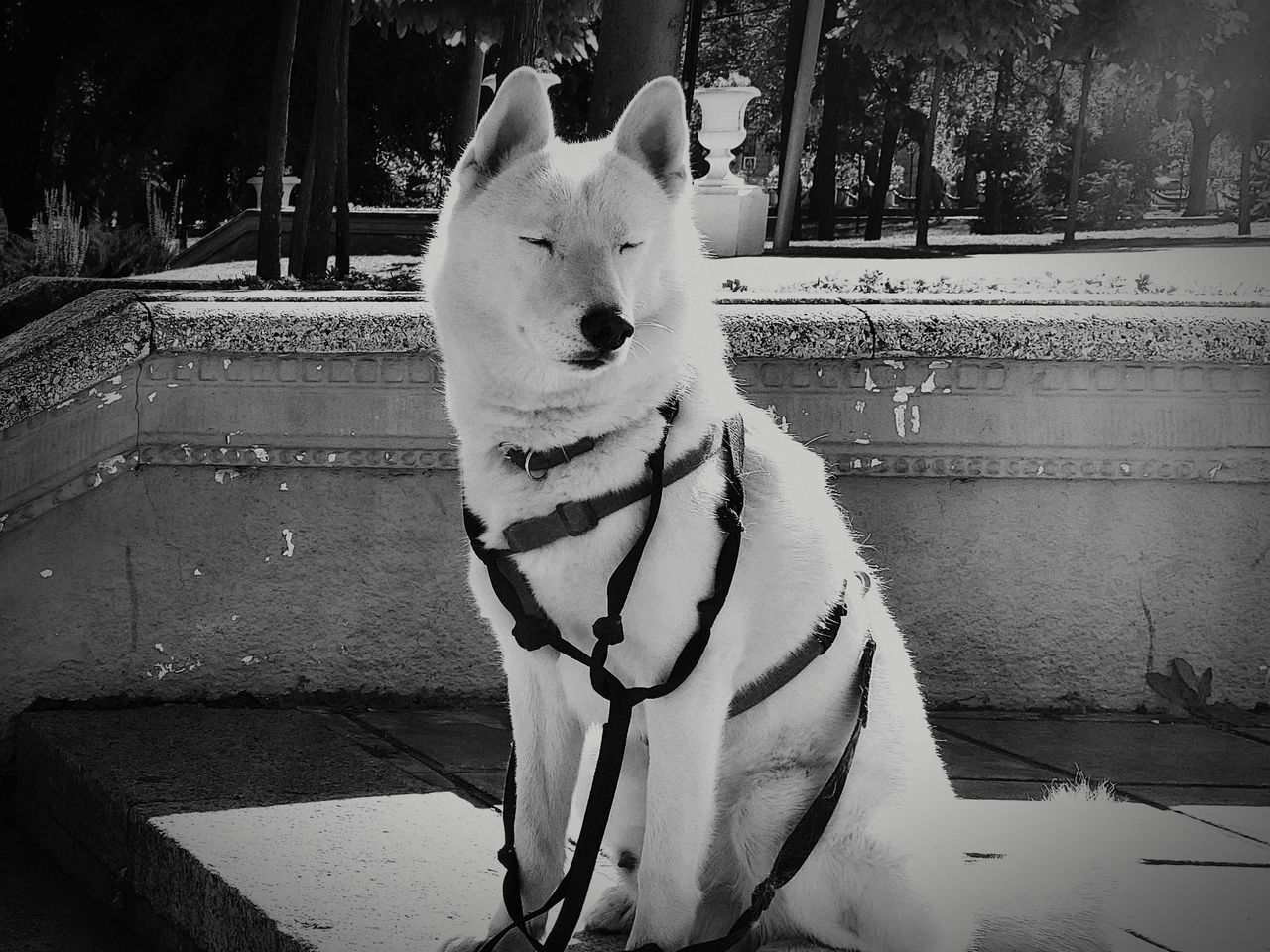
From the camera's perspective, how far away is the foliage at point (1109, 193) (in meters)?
28.0

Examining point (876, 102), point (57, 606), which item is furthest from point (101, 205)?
point (57, 606)

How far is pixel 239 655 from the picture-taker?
14.5 ft

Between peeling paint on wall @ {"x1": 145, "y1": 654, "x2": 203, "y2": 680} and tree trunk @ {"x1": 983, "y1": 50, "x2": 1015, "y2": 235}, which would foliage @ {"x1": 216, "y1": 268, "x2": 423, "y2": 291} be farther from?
tree trunk @ {"x1": 983, "y1": 50, "x2": 1015, "y2": 235}

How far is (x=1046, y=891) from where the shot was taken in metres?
2.53

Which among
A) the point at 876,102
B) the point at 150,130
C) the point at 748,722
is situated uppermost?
the point at 876,102

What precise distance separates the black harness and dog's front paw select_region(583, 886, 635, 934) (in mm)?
277

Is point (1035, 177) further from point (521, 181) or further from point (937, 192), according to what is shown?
point (521, 181)

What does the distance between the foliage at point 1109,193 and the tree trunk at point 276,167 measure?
19545 millimetres

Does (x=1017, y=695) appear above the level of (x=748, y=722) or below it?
below

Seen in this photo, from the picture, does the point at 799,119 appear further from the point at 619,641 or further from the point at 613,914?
the point at 619,641

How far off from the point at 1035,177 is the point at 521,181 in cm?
3066

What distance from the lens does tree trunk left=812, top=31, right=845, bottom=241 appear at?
25.9 metres

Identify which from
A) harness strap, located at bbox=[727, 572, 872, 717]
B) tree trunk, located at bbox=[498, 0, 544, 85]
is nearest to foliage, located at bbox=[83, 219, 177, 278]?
tree trunk, located at bbox=[498, 0, 544, 85]

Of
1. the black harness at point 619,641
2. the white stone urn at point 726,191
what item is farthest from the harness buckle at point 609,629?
the white stone urn at point 726,191
